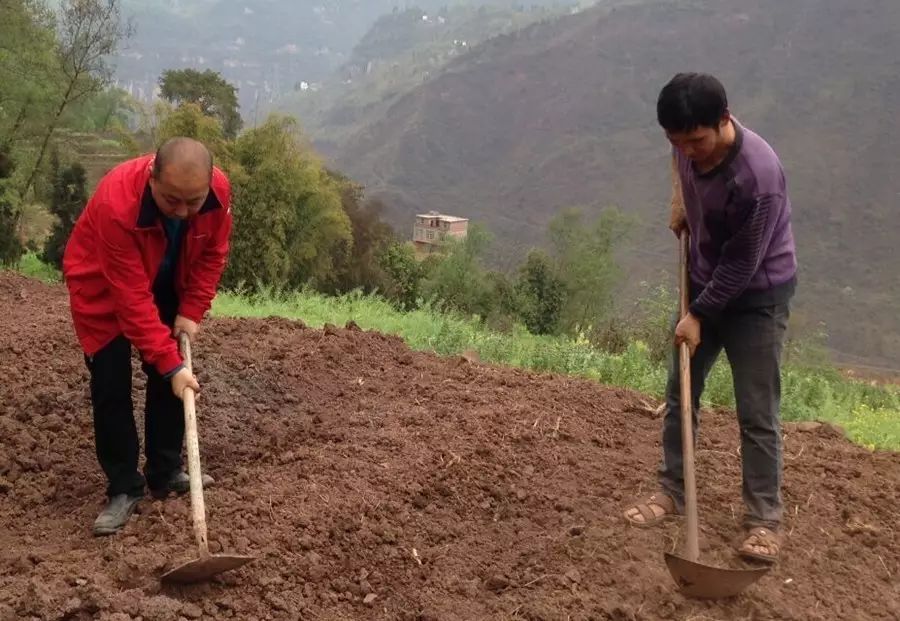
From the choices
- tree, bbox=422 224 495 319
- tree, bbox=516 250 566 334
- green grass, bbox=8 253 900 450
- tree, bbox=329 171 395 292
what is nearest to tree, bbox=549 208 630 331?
tree, bbox=516 250 566 334

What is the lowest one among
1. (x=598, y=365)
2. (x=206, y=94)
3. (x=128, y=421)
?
(x=598, y=365)

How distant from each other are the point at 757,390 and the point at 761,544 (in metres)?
0.55

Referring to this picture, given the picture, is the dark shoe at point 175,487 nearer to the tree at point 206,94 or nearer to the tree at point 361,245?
the tree at point 361,245

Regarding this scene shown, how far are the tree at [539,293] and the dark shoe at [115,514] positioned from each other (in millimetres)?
21571

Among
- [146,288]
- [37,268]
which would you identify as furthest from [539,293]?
[146,288]

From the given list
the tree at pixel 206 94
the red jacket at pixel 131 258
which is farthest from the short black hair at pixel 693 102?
the tree at pixel 206 94

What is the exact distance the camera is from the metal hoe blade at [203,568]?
2494 mm

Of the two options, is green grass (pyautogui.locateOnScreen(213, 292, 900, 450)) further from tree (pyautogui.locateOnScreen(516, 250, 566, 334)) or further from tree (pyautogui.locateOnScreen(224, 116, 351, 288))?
tree (pyautogui.locateOnScreen(516, 250, 566, 334))

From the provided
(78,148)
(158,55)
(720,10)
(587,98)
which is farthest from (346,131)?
(78,148)

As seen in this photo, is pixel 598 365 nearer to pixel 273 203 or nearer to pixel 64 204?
pixel 64 204

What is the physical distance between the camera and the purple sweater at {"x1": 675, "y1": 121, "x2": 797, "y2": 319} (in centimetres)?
266

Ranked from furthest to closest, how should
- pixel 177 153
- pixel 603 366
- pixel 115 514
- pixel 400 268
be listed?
pixel 400 268, pixel 603 366, pixel 115 514, pixel 177 153

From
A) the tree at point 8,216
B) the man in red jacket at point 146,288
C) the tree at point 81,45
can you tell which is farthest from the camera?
the tree at point 81,45

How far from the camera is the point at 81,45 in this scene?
1870 cm
